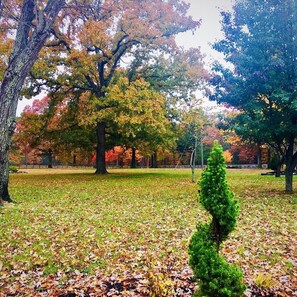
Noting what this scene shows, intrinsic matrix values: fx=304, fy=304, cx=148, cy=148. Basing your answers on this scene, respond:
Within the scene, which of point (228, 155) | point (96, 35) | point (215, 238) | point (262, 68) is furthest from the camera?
point (228, 155)

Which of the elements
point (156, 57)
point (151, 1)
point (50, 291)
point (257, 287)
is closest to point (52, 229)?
point (50, 291)

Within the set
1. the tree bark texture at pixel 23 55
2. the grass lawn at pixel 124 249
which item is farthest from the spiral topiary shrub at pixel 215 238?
the tree bark texture at pixel 23 55

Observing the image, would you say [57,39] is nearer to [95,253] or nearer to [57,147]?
[57,147]

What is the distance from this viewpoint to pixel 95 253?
18.6 feet

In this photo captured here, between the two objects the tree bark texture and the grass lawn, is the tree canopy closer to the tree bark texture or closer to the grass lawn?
the grass lawn

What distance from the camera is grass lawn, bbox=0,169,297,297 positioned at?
434cm

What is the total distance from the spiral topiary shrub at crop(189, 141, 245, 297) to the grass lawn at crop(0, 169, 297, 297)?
0.98 m

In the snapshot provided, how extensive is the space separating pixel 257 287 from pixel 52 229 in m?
5.09

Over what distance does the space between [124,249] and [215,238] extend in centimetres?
305

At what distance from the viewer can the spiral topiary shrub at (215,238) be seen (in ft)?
9.96

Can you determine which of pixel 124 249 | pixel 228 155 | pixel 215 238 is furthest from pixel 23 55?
pixel 228 155

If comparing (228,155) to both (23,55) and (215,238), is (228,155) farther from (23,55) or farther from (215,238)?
(215,238)

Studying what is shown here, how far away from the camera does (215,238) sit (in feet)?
10.6

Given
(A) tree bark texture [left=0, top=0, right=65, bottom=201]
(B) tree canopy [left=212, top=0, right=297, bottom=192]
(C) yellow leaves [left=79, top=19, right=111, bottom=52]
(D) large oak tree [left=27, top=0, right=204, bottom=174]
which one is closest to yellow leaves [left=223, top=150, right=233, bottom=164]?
(D) large oak tree [left=27, top=0, right=204, bottom=174]
